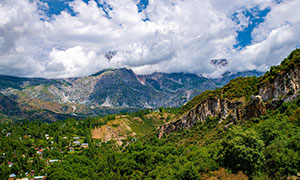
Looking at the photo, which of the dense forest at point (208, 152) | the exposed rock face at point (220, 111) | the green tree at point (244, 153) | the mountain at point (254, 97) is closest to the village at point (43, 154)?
the dense forest at point (208, 152)

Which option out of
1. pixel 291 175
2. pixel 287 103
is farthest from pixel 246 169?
pixel 287 103

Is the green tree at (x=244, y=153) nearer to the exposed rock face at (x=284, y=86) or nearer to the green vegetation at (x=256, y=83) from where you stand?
the exposed rock face at (x=284, y=86)

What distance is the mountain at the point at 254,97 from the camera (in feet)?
227

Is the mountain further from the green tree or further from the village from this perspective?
the village

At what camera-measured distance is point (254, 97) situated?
72312mm

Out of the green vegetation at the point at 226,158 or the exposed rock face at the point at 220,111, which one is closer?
the green vegetation at the point at 226,158

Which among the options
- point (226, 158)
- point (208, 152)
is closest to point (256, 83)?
point (208, 152)

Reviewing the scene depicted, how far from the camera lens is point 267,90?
3135 inches

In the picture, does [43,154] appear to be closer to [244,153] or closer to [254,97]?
[254,97]

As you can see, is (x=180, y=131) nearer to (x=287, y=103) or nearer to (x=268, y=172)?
(x=287, y=103)

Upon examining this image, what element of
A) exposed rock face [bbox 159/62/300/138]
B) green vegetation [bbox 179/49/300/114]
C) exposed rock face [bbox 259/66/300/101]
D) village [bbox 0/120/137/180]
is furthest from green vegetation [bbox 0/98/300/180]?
green vegetation [bbox 179/49/300/114]

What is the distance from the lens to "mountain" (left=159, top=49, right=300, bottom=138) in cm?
6906

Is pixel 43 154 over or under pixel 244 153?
under

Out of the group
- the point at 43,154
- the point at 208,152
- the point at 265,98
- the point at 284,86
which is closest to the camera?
the point at 208,152
